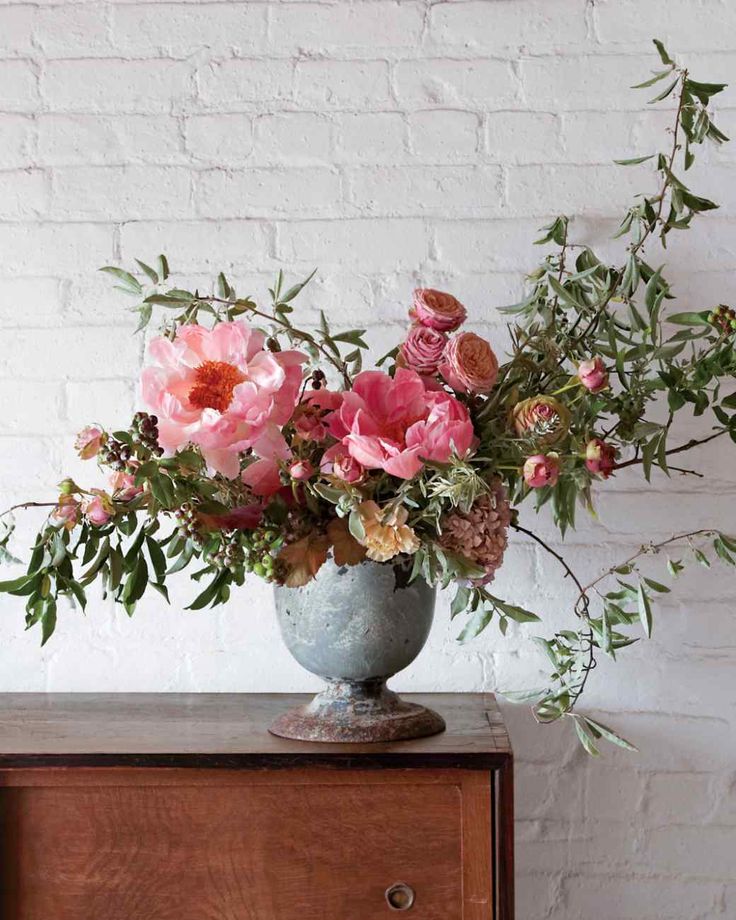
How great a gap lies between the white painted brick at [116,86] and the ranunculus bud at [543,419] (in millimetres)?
880

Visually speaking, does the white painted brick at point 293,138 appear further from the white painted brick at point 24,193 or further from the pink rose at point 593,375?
the pink rose at point 593,375

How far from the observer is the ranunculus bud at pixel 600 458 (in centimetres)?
109

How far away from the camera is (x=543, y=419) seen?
1.10 m

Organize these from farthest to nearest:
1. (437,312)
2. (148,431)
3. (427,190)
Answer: (427,190) → (437,312) → (148,431)

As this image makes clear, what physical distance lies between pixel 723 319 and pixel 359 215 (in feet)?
2.03

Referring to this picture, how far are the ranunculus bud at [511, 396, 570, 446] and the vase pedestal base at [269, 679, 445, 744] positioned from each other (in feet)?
1.20

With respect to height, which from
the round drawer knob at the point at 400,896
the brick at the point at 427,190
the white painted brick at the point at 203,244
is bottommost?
the round drawer knob at the point at 400,896

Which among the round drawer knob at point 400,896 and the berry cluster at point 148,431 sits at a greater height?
the berry cluster at point 148,431

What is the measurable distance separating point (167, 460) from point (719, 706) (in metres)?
0.94

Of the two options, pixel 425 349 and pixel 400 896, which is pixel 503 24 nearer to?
pixel 425 349

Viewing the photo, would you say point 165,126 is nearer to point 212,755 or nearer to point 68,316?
point 68,316

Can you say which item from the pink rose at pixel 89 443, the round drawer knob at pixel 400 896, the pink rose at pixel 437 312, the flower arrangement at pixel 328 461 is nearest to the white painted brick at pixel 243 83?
the flower arrangement at pixel 328 461

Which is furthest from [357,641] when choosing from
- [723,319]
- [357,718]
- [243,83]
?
[243,83]

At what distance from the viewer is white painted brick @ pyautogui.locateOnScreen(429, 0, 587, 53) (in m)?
1.64
